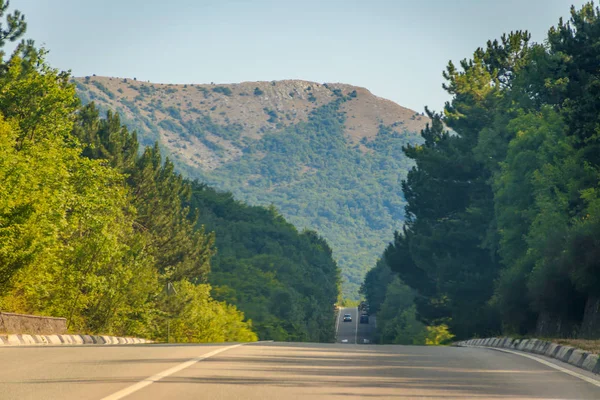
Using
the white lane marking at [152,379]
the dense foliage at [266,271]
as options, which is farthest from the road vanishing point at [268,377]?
the dense foliage at [266,271]

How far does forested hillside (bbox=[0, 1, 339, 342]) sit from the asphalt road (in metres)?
23.3

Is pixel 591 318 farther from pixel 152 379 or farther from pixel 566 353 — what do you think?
pixel 152 379

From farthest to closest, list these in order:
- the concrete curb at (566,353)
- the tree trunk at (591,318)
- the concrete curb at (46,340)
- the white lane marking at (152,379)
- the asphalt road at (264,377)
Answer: the tree trunk at (591,318) → the concrete curb at (46,340) → the concrete curb at (566,353) → the asphalt road at (264,377) → the white lane marking at (152,379)

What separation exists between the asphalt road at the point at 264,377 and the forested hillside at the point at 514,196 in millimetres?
18808

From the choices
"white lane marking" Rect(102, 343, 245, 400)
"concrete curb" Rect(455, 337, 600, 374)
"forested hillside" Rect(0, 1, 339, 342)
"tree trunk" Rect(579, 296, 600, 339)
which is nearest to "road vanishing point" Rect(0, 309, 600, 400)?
"white lane marking" Rect(102, 343, 245, 400)

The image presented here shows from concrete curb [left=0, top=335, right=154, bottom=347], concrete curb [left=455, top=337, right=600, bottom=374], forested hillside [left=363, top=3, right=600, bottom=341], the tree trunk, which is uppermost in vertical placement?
forested hillside [left=363, top=3, right=600, bottom=341]

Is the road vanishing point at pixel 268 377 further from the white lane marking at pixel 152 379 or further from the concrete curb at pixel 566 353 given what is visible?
the concrete curb at pixel 566 353

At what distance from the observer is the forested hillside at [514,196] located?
39.2 m

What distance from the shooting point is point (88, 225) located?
5184 cm

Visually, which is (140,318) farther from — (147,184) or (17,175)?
(17,175)

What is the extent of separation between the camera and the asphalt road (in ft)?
35.6

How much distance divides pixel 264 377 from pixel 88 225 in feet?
132

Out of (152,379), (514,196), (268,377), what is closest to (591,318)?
(514,196)

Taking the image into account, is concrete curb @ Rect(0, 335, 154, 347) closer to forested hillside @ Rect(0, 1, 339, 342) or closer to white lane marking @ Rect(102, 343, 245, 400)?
forested hillside @ Rect(0, 1, 339, 342)
